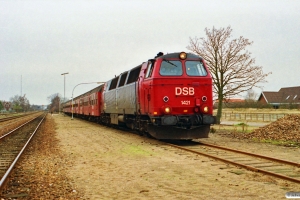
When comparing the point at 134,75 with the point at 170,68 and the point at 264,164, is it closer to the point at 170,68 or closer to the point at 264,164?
the point at 170,68

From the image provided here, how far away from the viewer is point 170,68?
13516 mm

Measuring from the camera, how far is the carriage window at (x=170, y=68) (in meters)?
13.4

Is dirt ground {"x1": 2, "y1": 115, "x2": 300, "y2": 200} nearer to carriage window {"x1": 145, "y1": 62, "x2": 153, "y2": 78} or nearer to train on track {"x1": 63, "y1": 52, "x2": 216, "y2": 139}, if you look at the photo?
train on track {"x1": 63, "y1": 52, "x2": 216, "y2": 139}

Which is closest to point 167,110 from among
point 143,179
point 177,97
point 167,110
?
point 167,110

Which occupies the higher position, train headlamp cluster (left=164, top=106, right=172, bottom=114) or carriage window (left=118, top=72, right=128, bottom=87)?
carriage window (left=118, top=72, right=128, bottom=87)

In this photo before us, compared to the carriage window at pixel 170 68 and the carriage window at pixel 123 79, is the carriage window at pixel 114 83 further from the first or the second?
the carriage window at pixel 170 68

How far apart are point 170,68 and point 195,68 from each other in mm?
1072

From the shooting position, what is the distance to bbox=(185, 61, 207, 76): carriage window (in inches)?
535

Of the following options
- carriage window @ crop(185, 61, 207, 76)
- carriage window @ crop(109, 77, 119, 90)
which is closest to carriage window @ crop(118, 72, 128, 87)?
carriage window @ crop(109, 77, 119, 90)

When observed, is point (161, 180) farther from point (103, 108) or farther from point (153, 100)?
point (103, 108)

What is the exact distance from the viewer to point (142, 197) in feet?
19.4

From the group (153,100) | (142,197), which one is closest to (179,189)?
(142,197)

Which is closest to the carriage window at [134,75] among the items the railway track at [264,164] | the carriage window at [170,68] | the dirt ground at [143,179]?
the carriage window at [170,68]

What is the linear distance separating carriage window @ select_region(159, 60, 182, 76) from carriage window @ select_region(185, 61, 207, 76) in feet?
1.11
